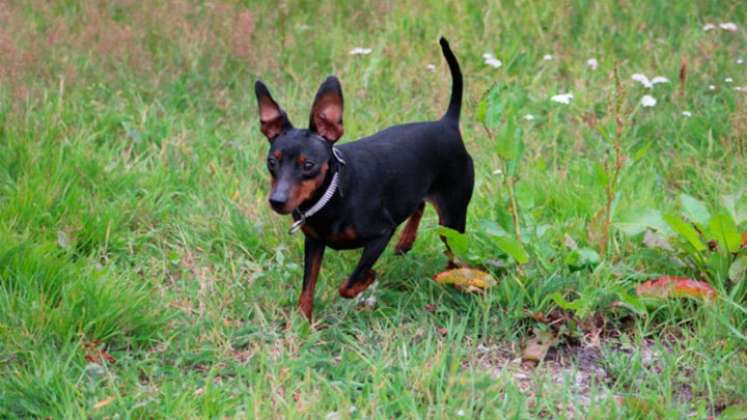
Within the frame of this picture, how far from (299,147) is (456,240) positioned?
708mm

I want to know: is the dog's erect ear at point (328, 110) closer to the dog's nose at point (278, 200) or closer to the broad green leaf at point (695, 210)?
the dog's nose at point (278, 200)

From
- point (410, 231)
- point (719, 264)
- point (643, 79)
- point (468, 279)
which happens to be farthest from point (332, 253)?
point (643, 79)

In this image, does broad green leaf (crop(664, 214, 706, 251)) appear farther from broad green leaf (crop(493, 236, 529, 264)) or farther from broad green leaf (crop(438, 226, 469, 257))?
broad green leaf (crop(438, 226, 469, 257))

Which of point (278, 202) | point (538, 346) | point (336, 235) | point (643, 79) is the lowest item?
point (538, 346)

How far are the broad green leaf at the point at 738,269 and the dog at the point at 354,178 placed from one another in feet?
3.44

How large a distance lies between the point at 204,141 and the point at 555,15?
2.56 metres

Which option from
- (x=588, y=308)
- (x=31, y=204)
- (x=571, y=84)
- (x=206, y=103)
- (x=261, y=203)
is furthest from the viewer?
(x=571, y=84)

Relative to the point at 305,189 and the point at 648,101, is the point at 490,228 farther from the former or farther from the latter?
the point at 648,101

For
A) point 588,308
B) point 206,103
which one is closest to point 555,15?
point 206,103

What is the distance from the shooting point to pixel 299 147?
3.36 meters

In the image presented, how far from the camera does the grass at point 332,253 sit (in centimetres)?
316

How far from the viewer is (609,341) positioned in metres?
3.55

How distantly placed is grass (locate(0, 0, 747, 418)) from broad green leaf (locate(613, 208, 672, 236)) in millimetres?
30

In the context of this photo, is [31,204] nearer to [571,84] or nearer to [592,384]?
[592,384]
